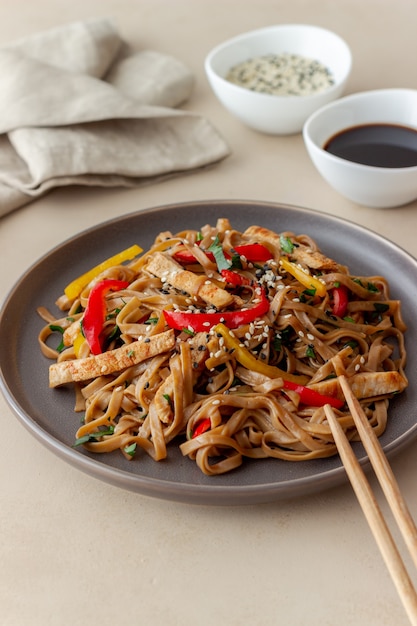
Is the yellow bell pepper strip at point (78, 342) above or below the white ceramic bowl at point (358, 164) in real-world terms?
above

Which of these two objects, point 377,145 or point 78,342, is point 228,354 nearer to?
point 78,342

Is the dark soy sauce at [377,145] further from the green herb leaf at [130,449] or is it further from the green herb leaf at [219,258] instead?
the green herb leaf at [130,449]

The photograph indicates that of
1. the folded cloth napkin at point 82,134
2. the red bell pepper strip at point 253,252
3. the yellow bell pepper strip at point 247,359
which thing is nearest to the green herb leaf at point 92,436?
the yellow bell pepper strip at point 247,359

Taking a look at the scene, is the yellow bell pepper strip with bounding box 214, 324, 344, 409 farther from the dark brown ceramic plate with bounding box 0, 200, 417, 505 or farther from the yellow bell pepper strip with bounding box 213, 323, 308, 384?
the dark brown ceramic plate with bounding box 0, 200, 417, 505

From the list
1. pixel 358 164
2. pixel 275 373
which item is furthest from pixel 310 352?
pixel 358 164

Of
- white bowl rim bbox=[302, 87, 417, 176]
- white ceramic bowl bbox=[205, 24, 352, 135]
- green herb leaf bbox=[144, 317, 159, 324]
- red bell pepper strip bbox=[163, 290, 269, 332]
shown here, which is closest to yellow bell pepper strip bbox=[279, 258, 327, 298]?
red bell pepper strip bbox=[163, 290, 269, 332]

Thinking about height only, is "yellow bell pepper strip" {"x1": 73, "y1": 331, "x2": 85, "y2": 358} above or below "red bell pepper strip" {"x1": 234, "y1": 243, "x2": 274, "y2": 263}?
below

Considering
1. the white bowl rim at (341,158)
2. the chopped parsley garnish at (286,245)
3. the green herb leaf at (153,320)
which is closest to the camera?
the green herb leaf at (153,320)
